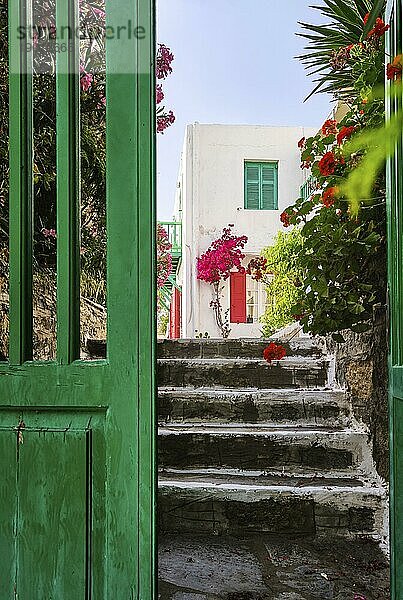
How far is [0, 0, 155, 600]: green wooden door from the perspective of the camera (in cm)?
142

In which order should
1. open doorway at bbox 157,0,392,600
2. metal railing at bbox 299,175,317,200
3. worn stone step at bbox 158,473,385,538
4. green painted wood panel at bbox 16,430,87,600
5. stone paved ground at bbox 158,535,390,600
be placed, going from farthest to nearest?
1. metal railing at bbox 299,175,317,200
2. worn stone step at bbox 158,473,385,538
3. open doorway at bbox 157,0,392,600
4. stone paved ground at bbox 158,535,390,600
5. green painted wood panel at bbox 16,430,87,600

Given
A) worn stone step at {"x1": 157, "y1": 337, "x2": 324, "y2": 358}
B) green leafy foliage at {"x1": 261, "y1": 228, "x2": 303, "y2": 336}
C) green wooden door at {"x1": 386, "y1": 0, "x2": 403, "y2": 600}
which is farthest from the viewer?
green leafy foliage at {"x1": 261, "y1": 228, "x2": 303, "y2": 336}

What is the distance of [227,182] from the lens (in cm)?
1044

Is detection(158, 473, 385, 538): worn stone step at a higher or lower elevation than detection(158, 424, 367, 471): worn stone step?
lower

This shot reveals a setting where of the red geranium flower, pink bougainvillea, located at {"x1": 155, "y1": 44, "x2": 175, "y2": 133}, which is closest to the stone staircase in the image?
the red geranium flower

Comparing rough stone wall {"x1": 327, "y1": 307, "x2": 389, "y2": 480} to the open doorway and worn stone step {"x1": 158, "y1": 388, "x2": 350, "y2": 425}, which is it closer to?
the open doorway

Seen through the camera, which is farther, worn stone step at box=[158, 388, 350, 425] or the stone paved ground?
worn stone step at box=[158, 388, 350, 425]

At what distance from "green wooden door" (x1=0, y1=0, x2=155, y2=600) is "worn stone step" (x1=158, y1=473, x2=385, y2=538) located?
1.65m

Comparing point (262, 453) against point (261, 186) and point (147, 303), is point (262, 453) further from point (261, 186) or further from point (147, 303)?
point (261, 186)

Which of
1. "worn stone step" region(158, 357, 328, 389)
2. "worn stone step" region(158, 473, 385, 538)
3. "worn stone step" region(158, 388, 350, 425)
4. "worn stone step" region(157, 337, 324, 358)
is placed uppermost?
"worn stone step" region(157, 337, 324, 358)

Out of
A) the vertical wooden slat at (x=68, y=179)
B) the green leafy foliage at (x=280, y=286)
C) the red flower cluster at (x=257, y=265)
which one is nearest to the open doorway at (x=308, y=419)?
the vertical wooden slat at (x=68, y=179)

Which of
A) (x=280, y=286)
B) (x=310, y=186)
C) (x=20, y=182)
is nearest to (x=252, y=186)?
(x=280, y=286)

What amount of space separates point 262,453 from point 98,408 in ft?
6.75

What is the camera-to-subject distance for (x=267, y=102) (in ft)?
32.8
